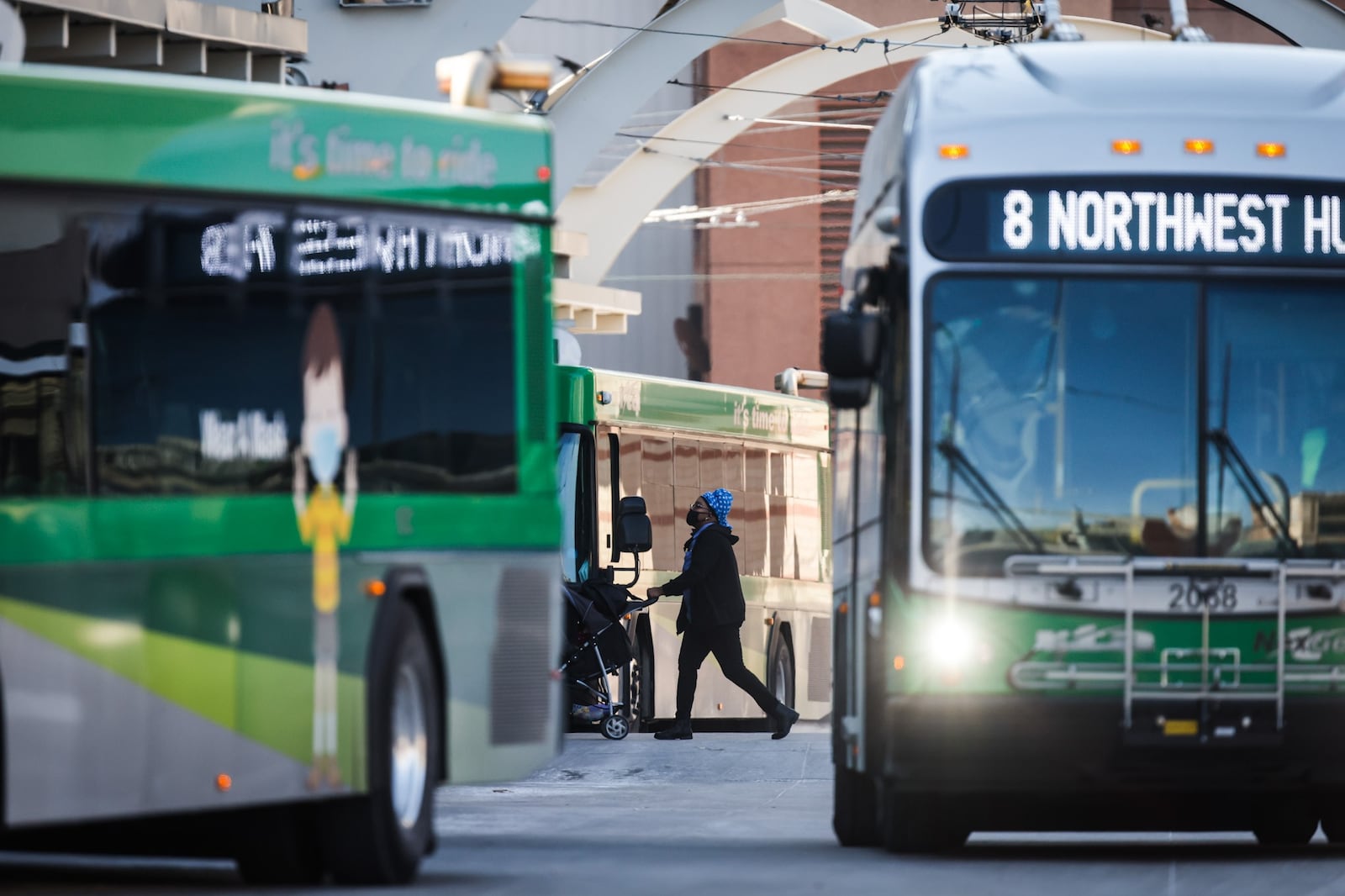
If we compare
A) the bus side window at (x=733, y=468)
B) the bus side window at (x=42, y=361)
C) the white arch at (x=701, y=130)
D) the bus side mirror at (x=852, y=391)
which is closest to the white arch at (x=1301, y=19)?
the bus side window at (x=733, y=468)

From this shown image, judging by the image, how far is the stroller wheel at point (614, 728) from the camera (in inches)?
902

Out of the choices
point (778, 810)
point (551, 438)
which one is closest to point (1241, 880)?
point (551, 438)

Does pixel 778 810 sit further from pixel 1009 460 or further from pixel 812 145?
pixel 812 145

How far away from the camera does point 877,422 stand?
41.5 ft

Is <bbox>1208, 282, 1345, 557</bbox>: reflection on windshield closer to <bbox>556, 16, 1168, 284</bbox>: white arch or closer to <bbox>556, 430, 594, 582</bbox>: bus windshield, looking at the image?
<bbox>556, 430, 594, 582</bbox>: bus windshield

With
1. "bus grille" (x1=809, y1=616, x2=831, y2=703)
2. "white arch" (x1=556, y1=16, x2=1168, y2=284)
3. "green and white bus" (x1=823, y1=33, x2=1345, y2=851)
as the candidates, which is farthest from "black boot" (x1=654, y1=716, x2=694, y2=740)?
"green and white bus" (x1=823, y1=33, x2=1345, y2=851)

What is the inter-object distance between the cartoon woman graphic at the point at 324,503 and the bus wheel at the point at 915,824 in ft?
11.1

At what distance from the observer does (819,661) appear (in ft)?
92.2

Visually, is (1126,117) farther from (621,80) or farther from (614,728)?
(621,80)

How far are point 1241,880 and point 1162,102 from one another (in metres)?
3.09

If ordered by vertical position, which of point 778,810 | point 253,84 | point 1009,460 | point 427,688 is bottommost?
point 778,810

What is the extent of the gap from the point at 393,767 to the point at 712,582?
38.4ft

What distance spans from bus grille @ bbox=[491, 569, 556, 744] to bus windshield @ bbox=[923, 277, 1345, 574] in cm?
160

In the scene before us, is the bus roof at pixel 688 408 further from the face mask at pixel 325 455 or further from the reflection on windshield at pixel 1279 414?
the face mask at pixel 325 455
